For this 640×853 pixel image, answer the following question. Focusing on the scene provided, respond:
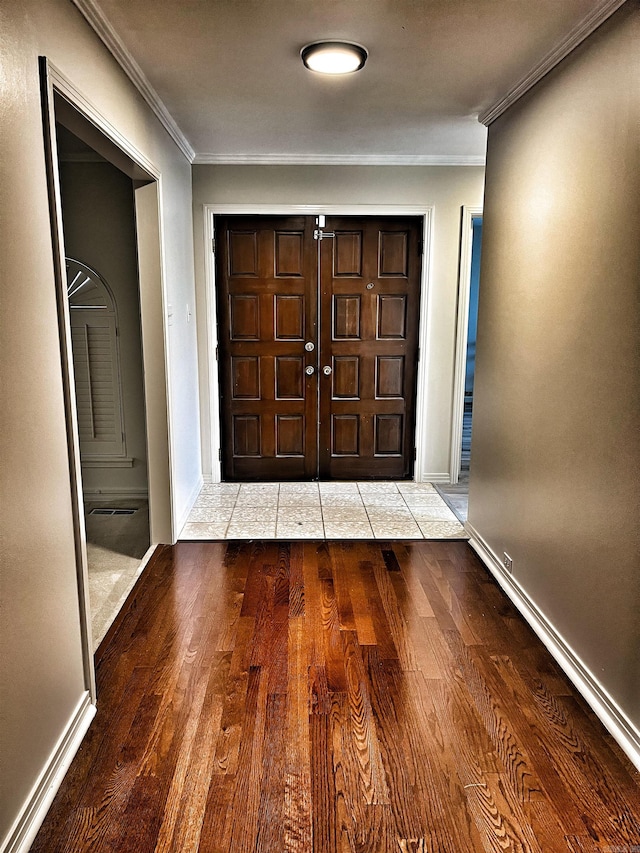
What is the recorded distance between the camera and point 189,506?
13.8 feet

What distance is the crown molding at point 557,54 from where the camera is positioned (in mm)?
2096

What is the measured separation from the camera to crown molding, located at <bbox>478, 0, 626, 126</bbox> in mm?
2096

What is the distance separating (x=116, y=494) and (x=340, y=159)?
2992 millimetres

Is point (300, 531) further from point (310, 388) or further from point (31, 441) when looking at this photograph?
point (31, 441)

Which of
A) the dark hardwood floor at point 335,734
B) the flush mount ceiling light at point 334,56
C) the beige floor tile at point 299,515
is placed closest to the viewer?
the dark hardwood floor at point 335,734

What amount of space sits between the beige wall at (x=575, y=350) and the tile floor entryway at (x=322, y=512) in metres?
0.85

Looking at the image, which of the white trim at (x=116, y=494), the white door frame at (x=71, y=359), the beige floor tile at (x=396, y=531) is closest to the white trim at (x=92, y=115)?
the white door frame at (x=71, y=359)

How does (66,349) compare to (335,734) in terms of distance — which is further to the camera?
(335,734)

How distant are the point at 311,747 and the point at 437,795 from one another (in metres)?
0.43

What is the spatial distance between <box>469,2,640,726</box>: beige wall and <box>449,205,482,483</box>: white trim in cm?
123

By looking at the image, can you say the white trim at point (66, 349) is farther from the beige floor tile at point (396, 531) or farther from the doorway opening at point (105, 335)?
the beige floor tile at point (396, 531)

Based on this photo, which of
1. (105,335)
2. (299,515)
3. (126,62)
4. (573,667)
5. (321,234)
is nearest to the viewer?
(573,667)

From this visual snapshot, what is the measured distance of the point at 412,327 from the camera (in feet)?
15.5

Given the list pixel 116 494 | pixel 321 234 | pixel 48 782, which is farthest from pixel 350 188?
pixel 48 782
